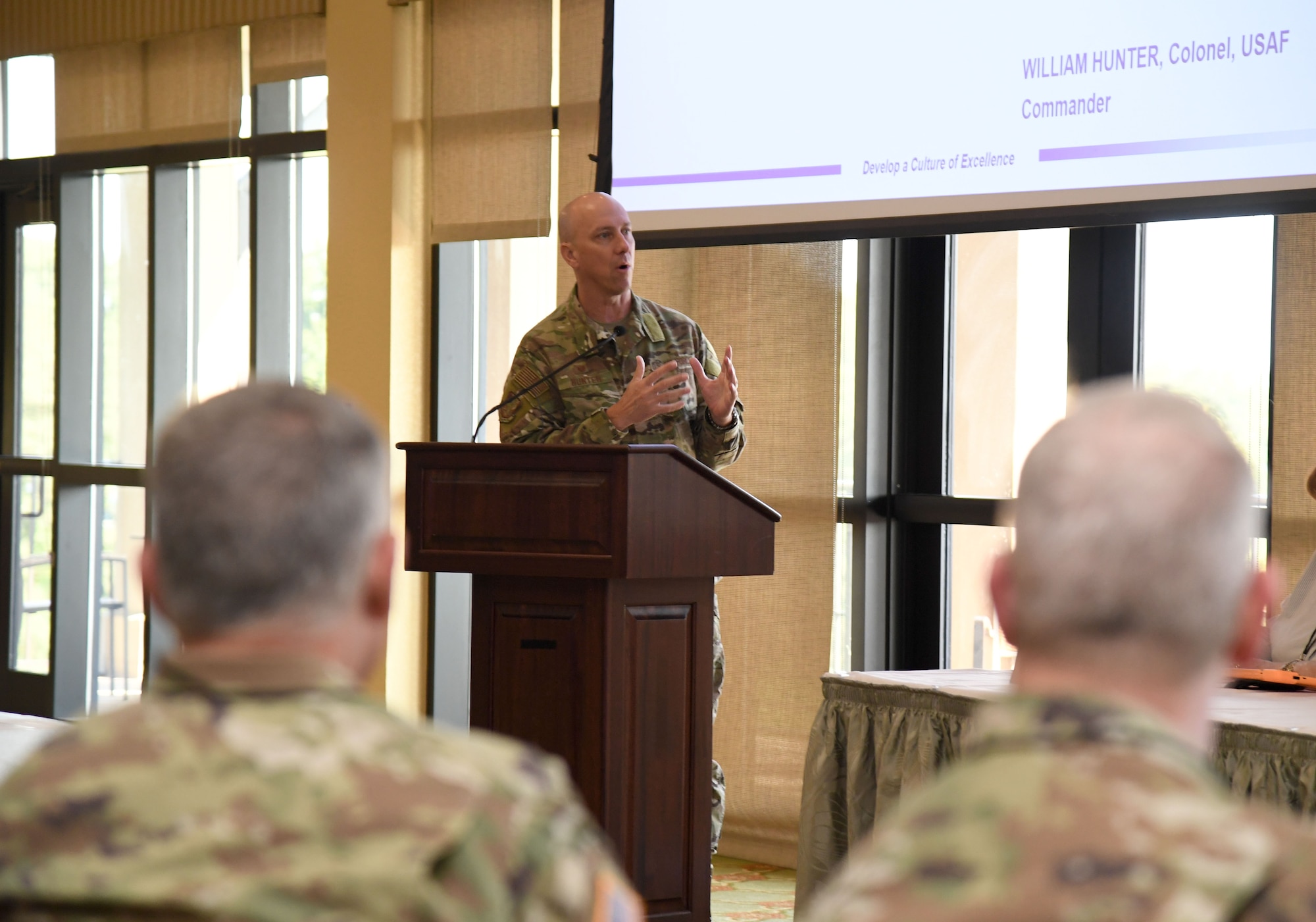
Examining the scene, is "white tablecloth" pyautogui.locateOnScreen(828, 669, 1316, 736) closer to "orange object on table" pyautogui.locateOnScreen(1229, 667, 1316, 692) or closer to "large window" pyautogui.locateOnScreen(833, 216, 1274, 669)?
"orange object on table" pyautogui.locateOnScreen(1229, 667, 1316, 692)

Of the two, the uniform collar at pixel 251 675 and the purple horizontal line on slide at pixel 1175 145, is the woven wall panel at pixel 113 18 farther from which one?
the uniform collar at pixel 251 675

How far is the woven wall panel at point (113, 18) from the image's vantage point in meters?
5.63

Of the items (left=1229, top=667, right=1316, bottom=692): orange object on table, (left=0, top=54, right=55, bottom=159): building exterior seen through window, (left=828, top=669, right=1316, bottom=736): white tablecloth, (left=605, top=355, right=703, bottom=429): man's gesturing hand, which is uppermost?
(left=0, top=54, right=55, bottom=159): building exterior seen through window

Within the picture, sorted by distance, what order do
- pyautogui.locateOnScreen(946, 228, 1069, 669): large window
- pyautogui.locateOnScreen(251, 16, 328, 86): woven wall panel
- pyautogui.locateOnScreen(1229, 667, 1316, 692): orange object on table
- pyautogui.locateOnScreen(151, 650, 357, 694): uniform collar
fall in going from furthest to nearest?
1. pyautogui.locateOnScreen(251, 16, 328, 86): woven wall panel
2. pyautogui.locateOnScreen(946, 228, 1069, 669): large window
3. pyautogui.locateOnScreen(1229, 667, 1316, 692): orange object on table
4. pyautogui.locateOnScreen(151, 650, 357, 694): uniform collar

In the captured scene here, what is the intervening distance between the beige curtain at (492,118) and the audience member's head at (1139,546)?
4.13 metres

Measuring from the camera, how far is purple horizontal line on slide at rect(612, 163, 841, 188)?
3.93 m

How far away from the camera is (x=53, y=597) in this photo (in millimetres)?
6449

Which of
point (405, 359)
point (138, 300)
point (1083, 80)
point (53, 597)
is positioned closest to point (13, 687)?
point (53, 597)

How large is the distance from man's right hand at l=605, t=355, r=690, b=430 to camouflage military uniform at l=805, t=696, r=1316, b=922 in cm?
223

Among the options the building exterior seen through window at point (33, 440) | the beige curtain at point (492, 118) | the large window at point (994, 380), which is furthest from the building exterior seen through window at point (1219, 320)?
the building exterior seen through window at point (33, 440)

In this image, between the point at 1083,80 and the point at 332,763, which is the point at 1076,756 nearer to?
the point at 332,763

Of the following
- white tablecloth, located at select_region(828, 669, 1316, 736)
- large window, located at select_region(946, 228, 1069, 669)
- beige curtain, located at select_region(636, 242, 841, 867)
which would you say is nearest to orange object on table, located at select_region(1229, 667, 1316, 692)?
white tablecloth, located at select_region(828, 669, 1316, 736)

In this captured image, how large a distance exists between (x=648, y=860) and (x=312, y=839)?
2173 mm

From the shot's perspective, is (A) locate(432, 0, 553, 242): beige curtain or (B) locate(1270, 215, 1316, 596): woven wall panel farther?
(A) locate(432, 0, 553, 242): beige curtain
